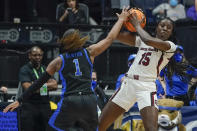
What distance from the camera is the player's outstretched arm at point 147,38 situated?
20.6 ft

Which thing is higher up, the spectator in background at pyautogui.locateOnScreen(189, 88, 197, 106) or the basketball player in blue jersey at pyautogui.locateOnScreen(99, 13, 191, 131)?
the basketball player in blue jersey at pyautogui.locateOnScreen(99, 13, 191, 131)

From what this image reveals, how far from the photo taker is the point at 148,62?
646 cm

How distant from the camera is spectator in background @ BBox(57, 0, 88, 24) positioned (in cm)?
1012

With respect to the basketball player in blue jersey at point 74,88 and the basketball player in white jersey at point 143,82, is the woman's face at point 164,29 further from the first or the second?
the basketball player in blue jersey at point 74,88

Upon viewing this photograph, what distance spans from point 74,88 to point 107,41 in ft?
2.49

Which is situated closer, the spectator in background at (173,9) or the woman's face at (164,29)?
the woman's face at (164,29)

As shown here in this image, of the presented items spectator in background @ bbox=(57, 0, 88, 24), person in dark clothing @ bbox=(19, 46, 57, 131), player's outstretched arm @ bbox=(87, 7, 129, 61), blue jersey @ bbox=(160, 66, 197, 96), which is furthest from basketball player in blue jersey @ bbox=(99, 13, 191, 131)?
spectator in background @ bbox=(57, 0, 88, 24)

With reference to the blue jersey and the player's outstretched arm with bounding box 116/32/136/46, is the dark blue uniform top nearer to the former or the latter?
the player's outstretched arm with bounding box 116/32/136/46

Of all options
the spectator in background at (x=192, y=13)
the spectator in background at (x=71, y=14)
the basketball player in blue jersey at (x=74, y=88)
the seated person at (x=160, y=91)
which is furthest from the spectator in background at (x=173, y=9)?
the basketball player in blue jersey at (x=74, y=88)

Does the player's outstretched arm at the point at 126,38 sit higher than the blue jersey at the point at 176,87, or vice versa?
the player's outstretched arm at the point at 126,38

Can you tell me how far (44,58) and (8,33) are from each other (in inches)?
34.9

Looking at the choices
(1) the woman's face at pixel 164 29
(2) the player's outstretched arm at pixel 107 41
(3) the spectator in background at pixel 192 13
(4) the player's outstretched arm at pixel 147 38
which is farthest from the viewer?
(3) the spectator in background at pixel 192 13

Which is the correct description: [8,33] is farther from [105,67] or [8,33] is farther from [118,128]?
[118,128]

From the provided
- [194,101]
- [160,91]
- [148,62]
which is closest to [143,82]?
[148,62]
